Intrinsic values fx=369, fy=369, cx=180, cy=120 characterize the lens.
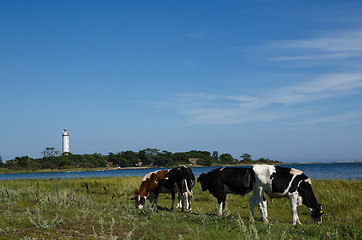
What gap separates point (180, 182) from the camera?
16.0m

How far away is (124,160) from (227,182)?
144m

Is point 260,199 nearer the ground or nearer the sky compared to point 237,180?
nearer the ground

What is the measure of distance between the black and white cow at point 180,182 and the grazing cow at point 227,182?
121cm

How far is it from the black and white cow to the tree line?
119 m

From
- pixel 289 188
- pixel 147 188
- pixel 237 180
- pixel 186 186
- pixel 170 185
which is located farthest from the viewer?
pixel 147 188

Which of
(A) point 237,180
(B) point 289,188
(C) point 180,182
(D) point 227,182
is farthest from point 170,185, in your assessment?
(B) point 289,188

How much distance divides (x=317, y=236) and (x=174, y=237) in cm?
382

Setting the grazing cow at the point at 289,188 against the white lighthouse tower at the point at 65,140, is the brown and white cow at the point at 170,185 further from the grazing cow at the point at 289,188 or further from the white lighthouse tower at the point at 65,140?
the white lighthouse tower at the point at 65,140

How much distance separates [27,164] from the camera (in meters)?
125

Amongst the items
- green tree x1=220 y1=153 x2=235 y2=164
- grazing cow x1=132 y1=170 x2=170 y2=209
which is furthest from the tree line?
grazing cow x1=132 y1=170 x2=170 y2=209

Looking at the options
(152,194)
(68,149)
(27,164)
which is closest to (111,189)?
(152,194)

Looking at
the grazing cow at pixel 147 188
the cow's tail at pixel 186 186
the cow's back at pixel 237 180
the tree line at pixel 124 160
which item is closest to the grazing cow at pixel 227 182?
the cow's back at pixel 237 180

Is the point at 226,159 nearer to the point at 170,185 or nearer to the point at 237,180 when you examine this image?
the point at 170,185

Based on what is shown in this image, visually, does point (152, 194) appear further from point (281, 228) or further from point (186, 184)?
point (281, 228)
